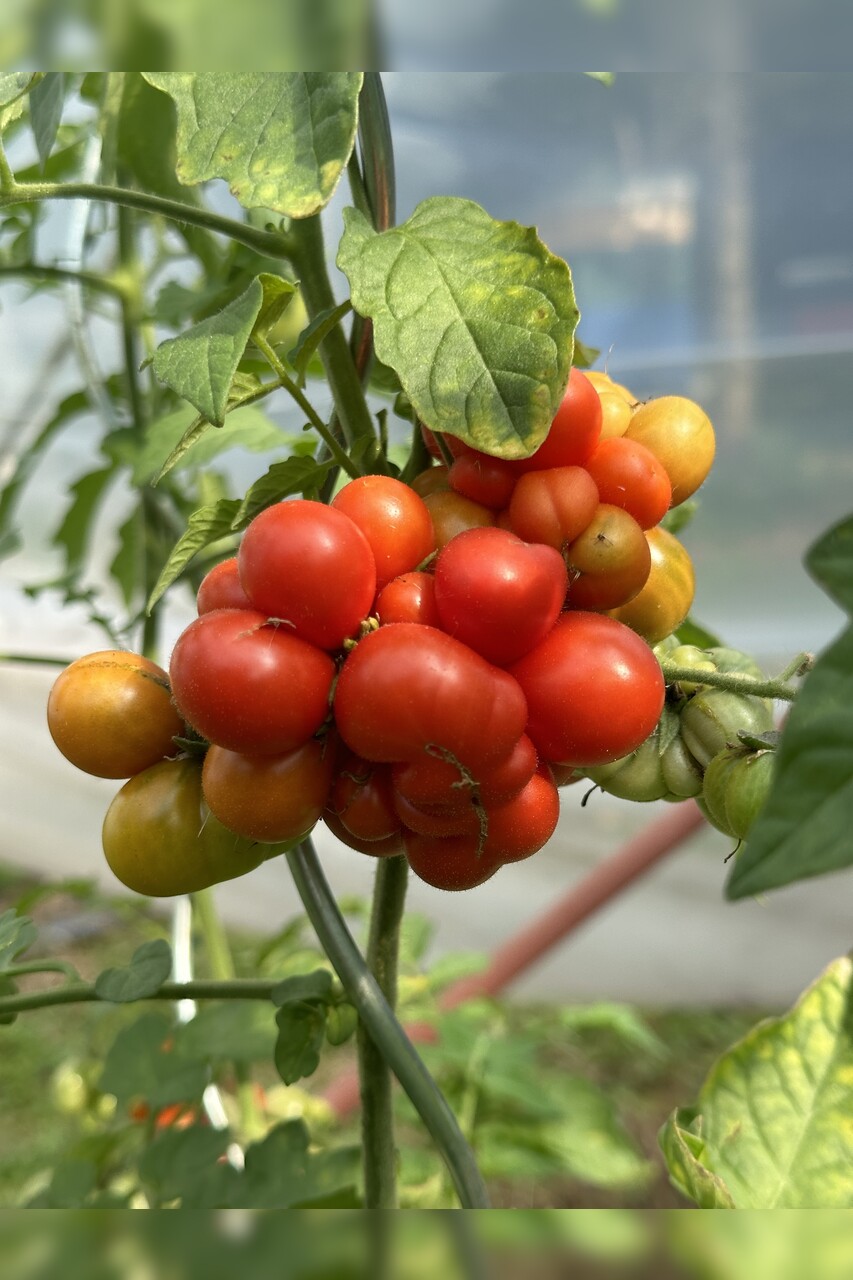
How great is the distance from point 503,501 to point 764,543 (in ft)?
5.75

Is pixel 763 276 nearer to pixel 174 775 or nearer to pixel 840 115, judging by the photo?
pixel 840 115

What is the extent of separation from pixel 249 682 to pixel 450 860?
0.30 feet

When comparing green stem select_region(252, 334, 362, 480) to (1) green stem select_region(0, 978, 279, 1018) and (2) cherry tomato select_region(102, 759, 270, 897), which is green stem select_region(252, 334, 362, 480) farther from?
(1) green stem select_region(0, 978, 279, 1018)

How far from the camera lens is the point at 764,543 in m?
2.00

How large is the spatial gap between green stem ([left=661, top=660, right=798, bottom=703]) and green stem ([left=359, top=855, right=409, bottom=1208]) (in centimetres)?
16

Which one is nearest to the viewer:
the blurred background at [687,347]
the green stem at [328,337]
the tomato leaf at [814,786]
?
the tomato leaf at [814,786]

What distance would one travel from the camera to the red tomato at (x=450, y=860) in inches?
13.4

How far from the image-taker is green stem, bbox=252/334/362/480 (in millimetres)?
371

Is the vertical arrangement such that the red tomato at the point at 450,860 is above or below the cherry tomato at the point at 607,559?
below

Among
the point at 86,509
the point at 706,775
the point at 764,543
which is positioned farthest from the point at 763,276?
the point at 706,775

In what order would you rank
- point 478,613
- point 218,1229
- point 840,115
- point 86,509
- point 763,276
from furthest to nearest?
point 763,276 < point 840,115 < point 86,509 < point 478,613 < point 218,1229

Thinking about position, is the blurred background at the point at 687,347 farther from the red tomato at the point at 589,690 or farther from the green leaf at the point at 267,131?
the red tomato at the point at 589,690

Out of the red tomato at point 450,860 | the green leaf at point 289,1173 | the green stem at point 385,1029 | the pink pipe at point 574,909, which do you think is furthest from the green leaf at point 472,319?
the pink pipe at point 574,909

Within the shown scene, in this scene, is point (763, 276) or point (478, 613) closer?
point (478, 613)
